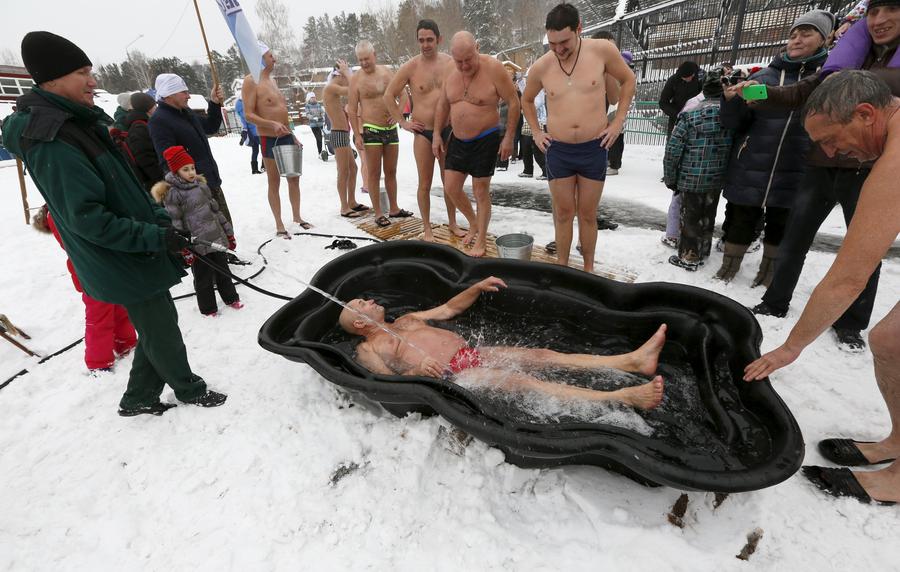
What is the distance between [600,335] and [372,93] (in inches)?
161

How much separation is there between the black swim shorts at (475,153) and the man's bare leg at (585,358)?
2.01 metres

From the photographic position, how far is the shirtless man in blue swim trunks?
3133 mm

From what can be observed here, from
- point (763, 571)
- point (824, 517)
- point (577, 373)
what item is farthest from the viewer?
Answer: point (577, 373)

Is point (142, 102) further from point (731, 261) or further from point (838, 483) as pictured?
point (838, 483)

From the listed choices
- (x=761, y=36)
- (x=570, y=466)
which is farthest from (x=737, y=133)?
(x=761, y=36)

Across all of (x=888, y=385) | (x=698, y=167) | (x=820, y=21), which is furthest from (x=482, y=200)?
(x=888, y=385)

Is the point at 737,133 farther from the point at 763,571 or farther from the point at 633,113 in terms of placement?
the point at 633,113

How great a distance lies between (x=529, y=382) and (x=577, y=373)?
340mm

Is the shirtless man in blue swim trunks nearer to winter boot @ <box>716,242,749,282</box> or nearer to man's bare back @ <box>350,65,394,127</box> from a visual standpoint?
winter boot @ <box>716,242,749,282</box>

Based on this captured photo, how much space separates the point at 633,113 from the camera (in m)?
10.4

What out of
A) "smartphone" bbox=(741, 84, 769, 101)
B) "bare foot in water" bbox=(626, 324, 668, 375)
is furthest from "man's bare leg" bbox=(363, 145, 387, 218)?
"bare foot in water" bbox=(626, 324, 668, 375)

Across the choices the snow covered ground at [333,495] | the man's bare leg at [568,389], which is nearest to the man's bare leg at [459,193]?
the man's bare leg at [568,389]

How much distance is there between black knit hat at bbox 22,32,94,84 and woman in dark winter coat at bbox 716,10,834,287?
3893 millimetres

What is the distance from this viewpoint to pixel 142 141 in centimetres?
395
